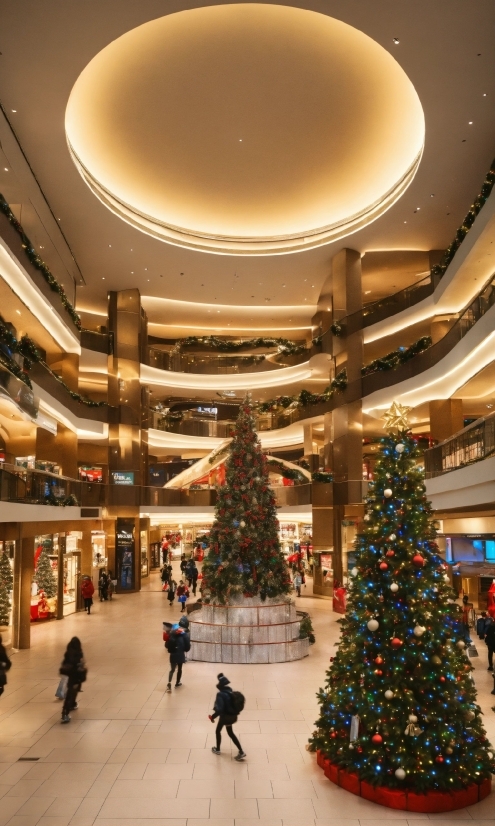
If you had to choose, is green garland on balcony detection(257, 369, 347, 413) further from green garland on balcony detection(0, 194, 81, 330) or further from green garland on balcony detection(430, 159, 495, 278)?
green garland on balcony detection(0, 194, 81, 330)

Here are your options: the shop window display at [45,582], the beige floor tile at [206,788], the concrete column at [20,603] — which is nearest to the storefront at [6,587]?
the concrete column at [20,603]

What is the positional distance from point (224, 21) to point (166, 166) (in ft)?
20.7

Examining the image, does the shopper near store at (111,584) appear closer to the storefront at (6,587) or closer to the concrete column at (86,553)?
the concrete column at (86,553)

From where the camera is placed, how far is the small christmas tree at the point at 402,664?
251 inches

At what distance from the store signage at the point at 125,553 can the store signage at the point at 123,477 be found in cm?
166

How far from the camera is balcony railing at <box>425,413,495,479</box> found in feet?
34.9

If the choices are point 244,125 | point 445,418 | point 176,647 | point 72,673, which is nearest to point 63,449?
point 244,125

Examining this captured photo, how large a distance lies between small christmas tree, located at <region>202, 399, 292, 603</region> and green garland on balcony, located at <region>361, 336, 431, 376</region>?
866cm

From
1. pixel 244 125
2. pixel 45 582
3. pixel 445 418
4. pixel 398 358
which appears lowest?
pixel 45 582

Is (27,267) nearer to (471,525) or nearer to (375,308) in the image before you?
(375,308)

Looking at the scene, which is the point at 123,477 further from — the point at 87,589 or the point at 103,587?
the point at 87,589

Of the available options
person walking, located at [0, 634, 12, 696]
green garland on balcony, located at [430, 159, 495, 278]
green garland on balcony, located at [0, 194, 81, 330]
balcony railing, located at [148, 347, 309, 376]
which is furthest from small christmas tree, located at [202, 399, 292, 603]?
balcony railing, located at [148, 347, 309, 376]

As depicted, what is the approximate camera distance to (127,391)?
29.8 metres

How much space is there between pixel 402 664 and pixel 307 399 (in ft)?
73.4
